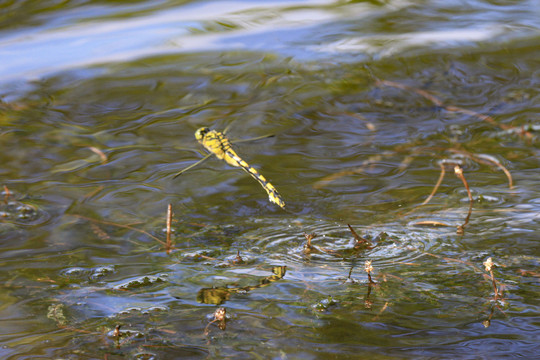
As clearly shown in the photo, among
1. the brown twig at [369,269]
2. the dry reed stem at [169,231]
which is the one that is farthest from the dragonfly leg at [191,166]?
the brown twig at [369,269]

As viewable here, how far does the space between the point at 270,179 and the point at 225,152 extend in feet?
1.20

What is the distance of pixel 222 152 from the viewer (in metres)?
3.28

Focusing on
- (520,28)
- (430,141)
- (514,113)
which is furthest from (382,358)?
(520,28)

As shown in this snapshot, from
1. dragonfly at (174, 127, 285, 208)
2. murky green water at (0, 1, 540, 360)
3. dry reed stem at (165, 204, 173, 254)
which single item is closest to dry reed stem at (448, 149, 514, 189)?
murky green water at (0, 1, 540, 360)

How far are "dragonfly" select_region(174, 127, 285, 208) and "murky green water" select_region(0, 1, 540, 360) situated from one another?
0.07m

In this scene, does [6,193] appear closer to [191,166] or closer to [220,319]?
[191,166]

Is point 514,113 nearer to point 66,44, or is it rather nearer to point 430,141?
point 430,141

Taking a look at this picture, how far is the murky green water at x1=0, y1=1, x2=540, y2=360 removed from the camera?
76.4 inches

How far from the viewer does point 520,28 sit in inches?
196

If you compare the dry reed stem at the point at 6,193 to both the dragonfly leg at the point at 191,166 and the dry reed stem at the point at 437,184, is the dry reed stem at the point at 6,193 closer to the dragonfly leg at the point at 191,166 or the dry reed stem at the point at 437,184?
the dragonfly leg at the point at 191,166

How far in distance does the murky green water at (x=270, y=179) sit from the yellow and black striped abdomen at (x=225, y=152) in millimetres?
71

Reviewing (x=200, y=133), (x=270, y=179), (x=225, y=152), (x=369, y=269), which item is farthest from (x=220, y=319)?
(x=200, y=133)

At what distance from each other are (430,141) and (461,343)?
1.86 m

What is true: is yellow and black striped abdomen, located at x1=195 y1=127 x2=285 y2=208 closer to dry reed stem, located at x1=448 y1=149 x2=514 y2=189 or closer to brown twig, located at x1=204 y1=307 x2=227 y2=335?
brown twig, located at x1=204 y1=307 x2=227 y2=335
